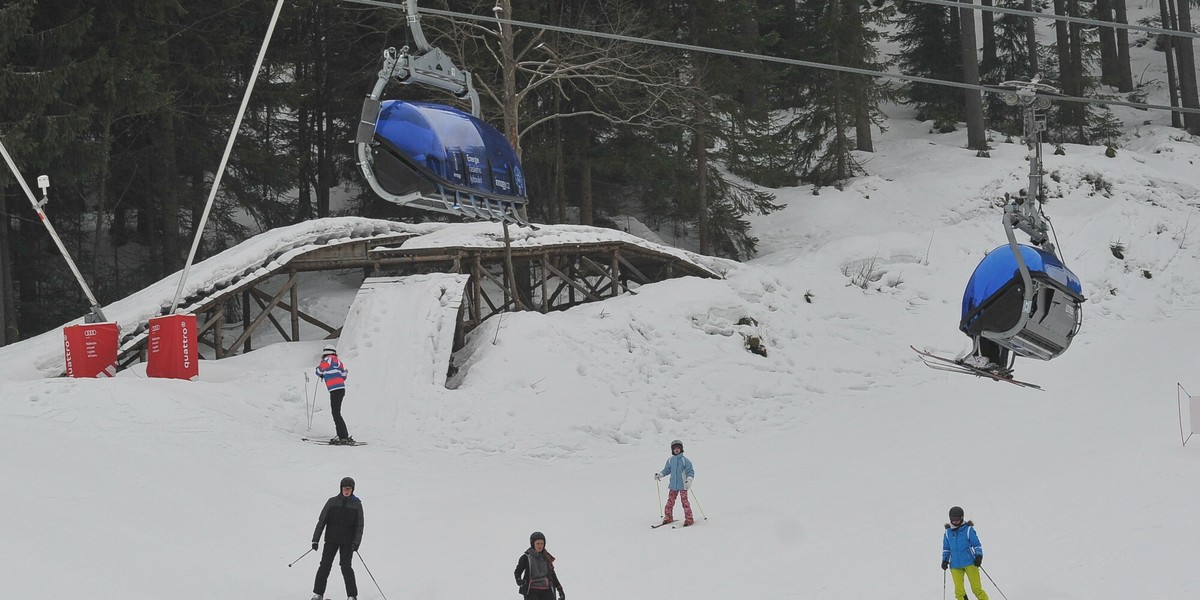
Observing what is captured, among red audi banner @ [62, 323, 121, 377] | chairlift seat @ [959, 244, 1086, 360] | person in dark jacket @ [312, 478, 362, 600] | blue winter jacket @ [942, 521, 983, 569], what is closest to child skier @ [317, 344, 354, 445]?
red audi banner @ [62, 323, 121, 377]

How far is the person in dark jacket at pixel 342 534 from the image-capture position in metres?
10.3

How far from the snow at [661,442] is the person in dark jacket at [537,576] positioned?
1.80 metres

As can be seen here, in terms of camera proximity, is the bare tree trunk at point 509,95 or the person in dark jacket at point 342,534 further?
the bare tree trunk at point 509,95

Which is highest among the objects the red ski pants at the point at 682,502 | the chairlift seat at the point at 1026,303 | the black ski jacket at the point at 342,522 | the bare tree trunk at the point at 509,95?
the bare tree trunk at the point at 509,95

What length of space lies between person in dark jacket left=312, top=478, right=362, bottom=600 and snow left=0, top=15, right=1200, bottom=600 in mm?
691

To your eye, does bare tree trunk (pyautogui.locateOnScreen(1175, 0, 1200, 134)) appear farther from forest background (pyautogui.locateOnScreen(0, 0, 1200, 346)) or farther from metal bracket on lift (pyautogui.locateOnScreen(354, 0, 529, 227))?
metal bracket on lift (pyautogui.locateOnScreen(354, 0, 529, 227))

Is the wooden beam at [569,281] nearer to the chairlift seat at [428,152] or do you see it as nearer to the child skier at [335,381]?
the child skier at [335,381]

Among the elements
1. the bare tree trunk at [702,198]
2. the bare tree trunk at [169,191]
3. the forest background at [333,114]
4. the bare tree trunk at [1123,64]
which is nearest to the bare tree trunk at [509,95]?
the forest background at [333,114]

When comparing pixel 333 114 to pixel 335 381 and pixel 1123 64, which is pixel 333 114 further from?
pixel 1123 64

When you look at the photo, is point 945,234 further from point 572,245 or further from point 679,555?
point 679,555

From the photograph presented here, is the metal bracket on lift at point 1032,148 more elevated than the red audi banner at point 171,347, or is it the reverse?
the metal bracket on lift at point 1032,148

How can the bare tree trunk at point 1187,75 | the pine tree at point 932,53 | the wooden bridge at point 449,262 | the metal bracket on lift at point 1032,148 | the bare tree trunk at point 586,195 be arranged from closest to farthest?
the metal bracket on lift at point 1032,148, the wooden bridge at point 449,262, the bare tree trunk at point 586,195, the bare tree trunk at point 1187,75, the pine tree at point 932,53

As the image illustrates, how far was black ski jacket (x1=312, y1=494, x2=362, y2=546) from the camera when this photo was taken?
10422 millimetres

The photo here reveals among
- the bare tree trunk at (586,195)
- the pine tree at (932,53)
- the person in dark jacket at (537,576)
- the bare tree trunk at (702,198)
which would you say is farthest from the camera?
the pine tree at (932,53)
